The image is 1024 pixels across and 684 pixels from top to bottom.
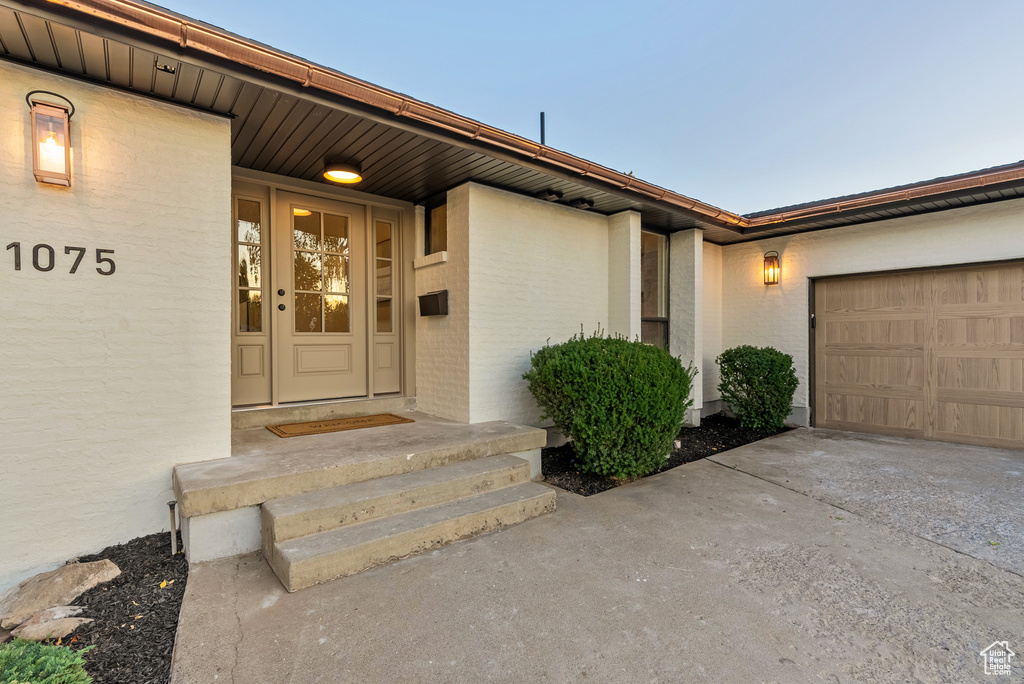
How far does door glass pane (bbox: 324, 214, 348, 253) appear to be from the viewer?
14.6ft

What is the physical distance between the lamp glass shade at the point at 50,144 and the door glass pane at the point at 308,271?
192cm

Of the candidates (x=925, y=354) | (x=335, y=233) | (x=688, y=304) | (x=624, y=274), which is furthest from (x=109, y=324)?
(x=925, y=354)

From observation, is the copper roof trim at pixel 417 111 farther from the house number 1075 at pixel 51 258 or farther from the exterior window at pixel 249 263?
the exterior window at pixel 249 263

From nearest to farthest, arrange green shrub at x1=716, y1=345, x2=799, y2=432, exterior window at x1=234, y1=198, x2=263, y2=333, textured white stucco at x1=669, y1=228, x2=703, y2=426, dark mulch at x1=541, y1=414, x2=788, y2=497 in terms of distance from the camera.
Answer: dark mulch at x1=541, y1=414, x2=788, y2=497 → exterior window at x1=234, y1=198, x2=263, y2=333 → green shrub at x1=716, y1=345, x2=799, y2=432 → textured white stucco at x1=669, y1=228, x2=703, y2=426

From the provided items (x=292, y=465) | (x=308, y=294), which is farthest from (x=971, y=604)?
(x=308, y=294)

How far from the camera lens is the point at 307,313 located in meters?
4.33

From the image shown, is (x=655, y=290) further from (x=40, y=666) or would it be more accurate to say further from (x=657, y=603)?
(x=40, y=666)

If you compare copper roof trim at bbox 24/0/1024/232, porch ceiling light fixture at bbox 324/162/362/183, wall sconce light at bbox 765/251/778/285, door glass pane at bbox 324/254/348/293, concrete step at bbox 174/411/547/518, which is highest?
copper roof trim at bbox 24/0/1024/232

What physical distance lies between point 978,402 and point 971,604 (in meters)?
4.22

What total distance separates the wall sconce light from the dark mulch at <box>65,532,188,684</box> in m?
7.08

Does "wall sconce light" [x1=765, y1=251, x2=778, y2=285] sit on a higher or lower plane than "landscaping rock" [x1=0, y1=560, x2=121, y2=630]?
higher

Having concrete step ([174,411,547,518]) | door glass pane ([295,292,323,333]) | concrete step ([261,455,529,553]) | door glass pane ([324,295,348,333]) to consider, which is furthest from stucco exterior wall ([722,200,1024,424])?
door glass pane ([295,292,323,333])

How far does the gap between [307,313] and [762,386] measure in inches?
217

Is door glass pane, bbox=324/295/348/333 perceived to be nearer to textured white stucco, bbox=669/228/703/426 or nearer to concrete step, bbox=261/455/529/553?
concrete step, bbox=261/455/529/553
